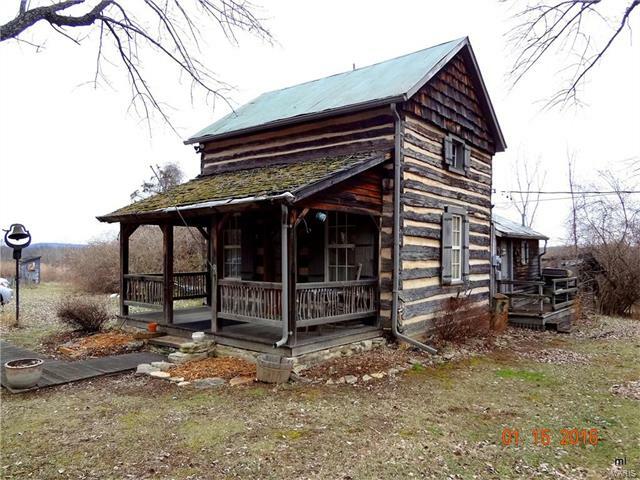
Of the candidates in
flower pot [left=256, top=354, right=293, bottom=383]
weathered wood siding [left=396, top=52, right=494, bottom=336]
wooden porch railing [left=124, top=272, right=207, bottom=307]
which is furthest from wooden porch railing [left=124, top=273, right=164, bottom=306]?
weathered wood siding [left=396, top=52, right=494, bottom=336]

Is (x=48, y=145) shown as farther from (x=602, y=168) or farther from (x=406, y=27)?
(x=602, y=168)

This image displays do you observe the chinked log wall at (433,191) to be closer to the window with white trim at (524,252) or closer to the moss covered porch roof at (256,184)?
the moss covered porch roof at (256,184)

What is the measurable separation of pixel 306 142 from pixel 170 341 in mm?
5384

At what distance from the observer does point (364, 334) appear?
8945mm

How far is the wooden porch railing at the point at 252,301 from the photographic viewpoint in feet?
26.0

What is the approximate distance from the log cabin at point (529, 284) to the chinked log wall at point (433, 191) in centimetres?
185

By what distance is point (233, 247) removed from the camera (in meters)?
11.7

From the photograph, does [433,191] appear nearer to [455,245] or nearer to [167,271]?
[455,245]

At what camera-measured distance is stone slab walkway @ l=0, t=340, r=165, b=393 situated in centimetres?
727

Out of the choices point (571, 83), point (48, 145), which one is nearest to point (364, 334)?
point (571, 83)

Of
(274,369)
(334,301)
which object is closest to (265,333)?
(334,301)

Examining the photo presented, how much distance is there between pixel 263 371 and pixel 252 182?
3797mm

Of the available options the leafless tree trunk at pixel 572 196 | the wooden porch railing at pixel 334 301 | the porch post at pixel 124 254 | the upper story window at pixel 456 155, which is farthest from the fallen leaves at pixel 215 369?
the leafless tree trunk at pixel 572 196

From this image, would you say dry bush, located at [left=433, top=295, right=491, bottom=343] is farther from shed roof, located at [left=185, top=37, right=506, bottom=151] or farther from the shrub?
the shrub
